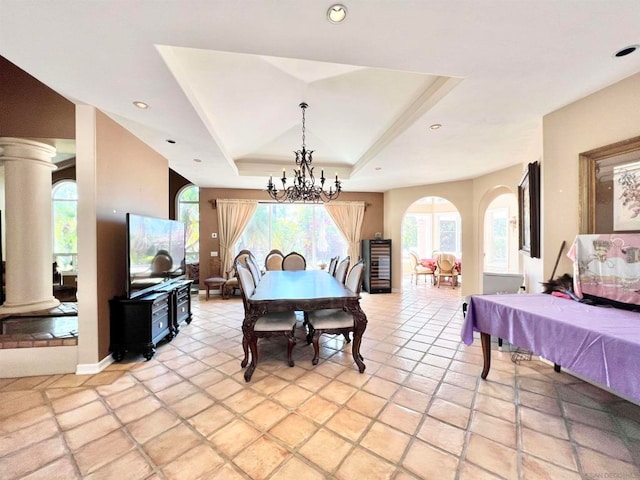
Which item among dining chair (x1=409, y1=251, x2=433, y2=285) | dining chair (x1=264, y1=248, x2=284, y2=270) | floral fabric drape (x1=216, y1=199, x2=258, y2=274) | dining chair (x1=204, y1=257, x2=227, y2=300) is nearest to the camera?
dining chair (x1=264, y1=248, x2=284, y2=270)

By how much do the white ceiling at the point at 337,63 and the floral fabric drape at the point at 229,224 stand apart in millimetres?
2373

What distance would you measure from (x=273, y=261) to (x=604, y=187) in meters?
4.75

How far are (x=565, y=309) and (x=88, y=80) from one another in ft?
12.8

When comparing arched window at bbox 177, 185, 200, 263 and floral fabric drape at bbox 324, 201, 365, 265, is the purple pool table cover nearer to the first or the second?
floral fabric drape at bbox 324, 201, 365, 265

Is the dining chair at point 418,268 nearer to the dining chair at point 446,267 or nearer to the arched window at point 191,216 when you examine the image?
the dining chair at point 446,267

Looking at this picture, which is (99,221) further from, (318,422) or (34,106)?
(318,422)

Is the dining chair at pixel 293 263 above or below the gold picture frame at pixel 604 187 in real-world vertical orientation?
below

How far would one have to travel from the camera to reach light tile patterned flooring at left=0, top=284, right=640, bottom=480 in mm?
1442

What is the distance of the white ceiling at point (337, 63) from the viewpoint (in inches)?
53.7

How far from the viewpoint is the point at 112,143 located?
2.70 meters

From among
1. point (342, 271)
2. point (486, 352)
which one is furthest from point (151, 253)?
point (486, 352)

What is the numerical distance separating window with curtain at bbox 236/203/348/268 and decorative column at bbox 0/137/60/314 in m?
3.42

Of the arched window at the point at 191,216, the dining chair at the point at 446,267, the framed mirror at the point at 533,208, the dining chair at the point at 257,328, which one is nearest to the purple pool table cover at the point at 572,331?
the framed mirror at the point at 533,208

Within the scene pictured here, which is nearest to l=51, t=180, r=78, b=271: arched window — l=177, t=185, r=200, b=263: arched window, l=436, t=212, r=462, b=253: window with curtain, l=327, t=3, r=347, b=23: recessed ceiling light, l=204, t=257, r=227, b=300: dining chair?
l=177, t=185, r=200, b=263: arched window
